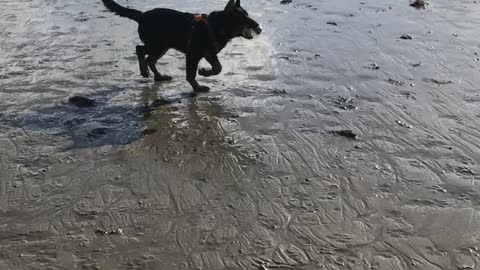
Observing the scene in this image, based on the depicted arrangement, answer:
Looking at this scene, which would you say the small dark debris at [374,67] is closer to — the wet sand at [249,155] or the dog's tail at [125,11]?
the wet sand at [249,155]

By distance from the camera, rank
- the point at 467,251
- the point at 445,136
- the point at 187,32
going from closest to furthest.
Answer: the point at 467,251 → the point at 445,136 → the point at 187,32

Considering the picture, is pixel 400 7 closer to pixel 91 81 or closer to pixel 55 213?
pixel 91 81

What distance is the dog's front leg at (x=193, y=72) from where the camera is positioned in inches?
273

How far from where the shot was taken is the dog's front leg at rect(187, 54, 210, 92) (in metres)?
6.94

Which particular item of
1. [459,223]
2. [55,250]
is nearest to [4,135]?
[55,250]

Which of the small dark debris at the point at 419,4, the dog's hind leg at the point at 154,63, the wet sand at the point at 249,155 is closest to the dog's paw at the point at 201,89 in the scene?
the wet sand at the point at 249,155

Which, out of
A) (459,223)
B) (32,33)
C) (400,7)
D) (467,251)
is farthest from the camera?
(400,7)

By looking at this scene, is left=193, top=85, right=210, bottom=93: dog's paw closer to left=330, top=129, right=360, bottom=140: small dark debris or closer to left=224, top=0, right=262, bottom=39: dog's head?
left=224, top=0, right=262, bottom=39: dog's head

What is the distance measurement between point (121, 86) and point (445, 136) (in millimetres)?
4188

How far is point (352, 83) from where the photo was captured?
23.4 ft

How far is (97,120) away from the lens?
6.14m

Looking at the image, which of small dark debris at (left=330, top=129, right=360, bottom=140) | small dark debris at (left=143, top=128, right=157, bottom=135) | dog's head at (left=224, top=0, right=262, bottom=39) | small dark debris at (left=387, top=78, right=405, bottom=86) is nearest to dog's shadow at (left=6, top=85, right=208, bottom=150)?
small dark debris at (left=143, top=128, right=157, bottom=135)

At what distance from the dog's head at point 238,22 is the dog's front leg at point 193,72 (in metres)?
0.61

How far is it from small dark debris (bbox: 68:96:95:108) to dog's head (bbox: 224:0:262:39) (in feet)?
6.70
